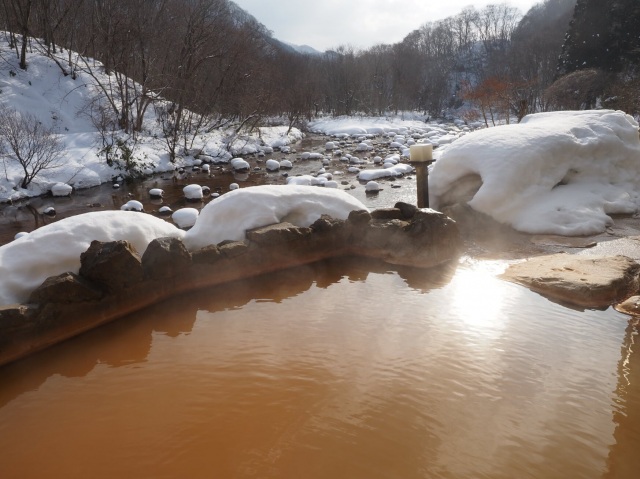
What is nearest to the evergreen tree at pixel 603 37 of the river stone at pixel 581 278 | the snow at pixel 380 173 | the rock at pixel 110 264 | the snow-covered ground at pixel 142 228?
the snow at pixel 380 173

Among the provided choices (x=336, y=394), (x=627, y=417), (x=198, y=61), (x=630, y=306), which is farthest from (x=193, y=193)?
(x=198, y=61)

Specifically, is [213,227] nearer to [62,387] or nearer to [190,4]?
[62,387]

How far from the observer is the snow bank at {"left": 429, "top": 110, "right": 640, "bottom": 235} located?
20.9ft

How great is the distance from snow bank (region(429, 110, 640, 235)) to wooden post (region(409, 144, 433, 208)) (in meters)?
0.89

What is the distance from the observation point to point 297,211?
5453mm

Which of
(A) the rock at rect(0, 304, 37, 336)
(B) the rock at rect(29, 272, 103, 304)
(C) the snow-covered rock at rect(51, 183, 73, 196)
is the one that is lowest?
(A) the rock at rect(0, 304, 37, 336)

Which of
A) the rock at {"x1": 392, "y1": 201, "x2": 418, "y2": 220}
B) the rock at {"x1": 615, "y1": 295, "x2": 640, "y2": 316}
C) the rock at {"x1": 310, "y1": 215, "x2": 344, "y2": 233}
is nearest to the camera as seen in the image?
the rock at {"x1": 615, "y1": 295, "x2": 640, "y2": 316}

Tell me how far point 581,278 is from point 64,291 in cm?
479

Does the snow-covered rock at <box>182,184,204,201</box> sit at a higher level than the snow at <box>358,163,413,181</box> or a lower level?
lower

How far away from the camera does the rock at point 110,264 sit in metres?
3.59

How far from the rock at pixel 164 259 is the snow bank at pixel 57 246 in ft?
1.24

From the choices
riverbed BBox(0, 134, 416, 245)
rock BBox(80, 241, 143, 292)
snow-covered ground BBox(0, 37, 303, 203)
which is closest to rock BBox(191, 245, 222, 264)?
rock BBox(80, 241, 143, 292)

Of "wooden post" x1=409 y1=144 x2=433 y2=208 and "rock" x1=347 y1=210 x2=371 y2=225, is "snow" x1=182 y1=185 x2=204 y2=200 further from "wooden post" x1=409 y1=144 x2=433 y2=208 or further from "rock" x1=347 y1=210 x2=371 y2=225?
"rock" x1=347 y1=210 x2=371 y2=225

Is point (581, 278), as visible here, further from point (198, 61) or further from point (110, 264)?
point (198, 61)
